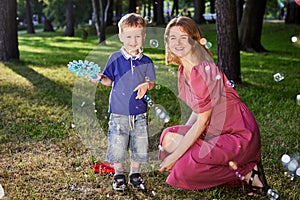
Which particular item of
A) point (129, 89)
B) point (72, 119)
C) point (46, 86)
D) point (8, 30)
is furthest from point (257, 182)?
point (8, 30)

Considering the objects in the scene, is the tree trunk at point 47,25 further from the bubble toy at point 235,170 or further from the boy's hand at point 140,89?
the bubble toy at point 235,170

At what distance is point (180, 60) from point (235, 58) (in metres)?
3.99

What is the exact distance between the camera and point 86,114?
5.02 metres

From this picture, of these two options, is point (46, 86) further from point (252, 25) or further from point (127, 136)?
point (252, 25)

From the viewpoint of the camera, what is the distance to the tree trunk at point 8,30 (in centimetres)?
992

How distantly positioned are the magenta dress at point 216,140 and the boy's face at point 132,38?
42 centimetres

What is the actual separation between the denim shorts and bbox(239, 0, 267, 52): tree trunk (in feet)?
30.1

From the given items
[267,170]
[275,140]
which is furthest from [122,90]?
[275,140]

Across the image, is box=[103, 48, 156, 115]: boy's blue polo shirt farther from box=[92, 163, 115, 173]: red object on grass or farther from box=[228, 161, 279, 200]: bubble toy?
box=[228, 161, 279, 200]: bubble toy

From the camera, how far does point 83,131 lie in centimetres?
437

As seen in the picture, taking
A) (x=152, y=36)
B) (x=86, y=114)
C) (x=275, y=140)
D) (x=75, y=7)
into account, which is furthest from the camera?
(x=75, y=7)

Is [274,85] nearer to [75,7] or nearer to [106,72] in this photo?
[106,72]

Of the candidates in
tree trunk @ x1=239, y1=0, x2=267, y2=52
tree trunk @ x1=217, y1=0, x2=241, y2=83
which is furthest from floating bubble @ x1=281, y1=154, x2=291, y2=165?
tree trunk @ x1=239, y1=0, x2=267, y2=52

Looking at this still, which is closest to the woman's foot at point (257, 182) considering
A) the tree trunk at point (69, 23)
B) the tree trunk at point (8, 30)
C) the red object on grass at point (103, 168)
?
the red object on grass at point (103, 168)
